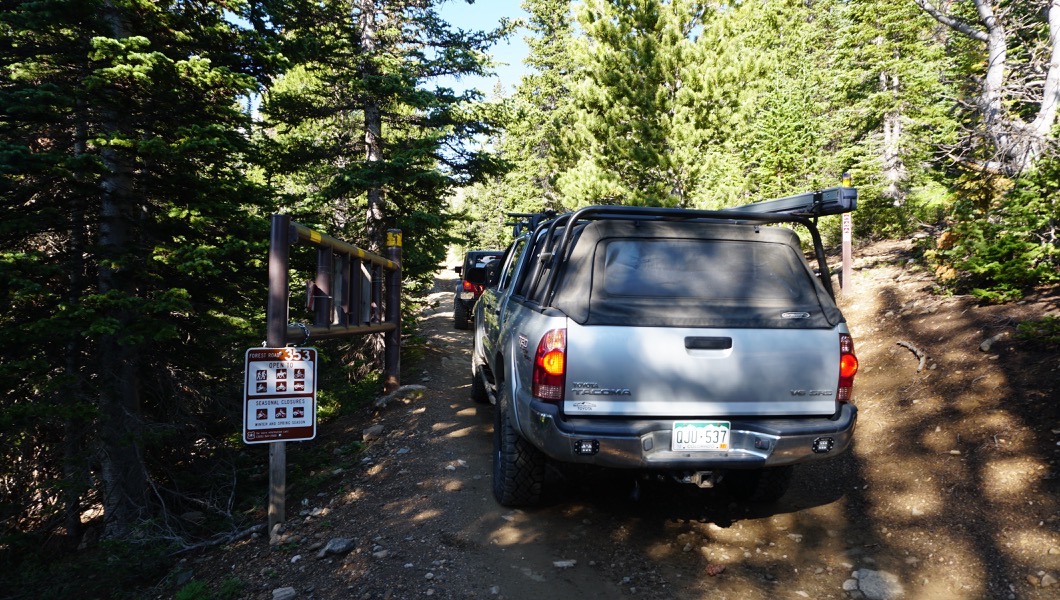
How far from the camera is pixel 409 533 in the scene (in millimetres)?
4543

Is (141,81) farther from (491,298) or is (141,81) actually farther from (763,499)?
(763,499)

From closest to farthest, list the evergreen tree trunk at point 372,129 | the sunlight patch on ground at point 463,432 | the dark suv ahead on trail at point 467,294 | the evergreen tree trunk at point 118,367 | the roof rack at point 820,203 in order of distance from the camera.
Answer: the roof rack at point 820,203
the sunlight patch on ground at point 463,432
the evergreen tree trunk at point 118,367
the evergreen tree trunk at point 372,129
the dark suv ahead on trail at point 467,294

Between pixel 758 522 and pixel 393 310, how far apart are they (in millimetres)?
6158

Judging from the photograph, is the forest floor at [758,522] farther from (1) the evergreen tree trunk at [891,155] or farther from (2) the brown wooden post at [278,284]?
(1) the evergreen tree trunk at [891,155]

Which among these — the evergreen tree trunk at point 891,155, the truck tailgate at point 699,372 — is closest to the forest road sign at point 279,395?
the truck tailgate at point 699,372

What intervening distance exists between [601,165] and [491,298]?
10.1m

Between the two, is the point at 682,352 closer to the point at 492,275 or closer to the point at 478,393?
the point at 492,275

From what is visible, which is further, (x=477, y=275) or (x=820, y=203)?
(x=477, y=275)

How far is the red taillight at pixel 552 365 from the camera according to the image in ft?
11.9


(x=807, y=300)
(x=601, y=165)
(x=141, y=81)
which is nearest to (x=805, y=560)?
(x=807, y=300)

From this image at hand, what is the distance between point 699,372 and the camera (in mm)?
3715

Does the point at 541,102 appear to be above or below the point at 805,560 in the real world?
above

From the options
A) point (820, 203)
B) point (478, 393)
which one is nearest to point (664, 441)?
point (820, 203)

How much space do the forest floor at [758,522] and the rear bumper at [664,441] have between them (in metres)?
0.77
